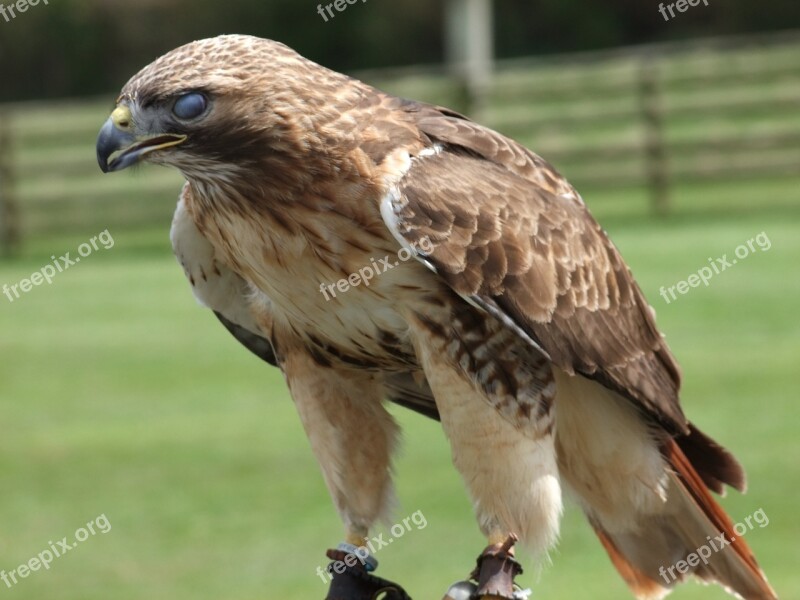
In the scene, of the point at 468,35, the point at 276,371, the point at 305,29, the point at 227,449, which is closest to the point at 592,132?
the point at 468,35

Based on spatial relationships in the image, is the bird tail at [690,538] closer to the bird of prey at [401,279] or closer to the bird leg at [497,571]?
the bird of prey at [401,279]

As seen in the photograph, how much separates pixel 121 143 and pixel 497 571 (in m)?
1.48

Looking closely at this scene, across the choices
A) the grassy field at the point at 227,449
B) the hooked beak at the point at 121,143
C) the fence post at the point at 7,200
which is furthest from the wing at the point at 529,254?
the fence post at the point at 7,200

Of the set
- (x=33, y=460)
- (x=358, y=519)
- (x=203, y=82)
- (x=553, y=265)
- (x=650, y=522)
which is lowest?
(x=33, y=460)

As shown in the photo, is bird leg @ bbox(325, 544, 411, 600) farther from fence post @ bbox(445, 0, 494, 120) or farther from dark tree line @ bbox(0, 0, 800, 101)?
dark tree line @ bbox(0, 0, 800, 101)

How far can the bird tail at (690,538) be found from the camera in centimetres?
440

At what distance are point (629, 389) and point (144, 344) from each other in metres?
9.01

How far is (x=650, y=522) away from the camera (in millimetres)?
4543

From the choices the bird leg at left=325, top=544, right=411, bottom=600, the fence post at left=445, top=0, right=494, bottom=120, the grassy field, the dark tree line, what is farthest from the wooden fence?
the bird leg at left=325, top=544, right=411, bottom=600

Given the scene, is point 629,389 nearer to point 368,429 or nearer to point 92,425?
point 368,429

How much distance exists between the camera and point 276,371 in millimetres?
11930

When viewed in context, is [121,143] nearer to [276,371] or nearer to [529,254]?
[529,254]

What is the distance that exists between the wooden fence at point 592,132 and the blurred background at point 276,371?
0.03 meters

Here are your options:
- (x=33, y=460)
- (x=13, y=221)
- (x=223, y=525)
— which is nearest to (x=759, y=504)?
(x=223, y=525)
